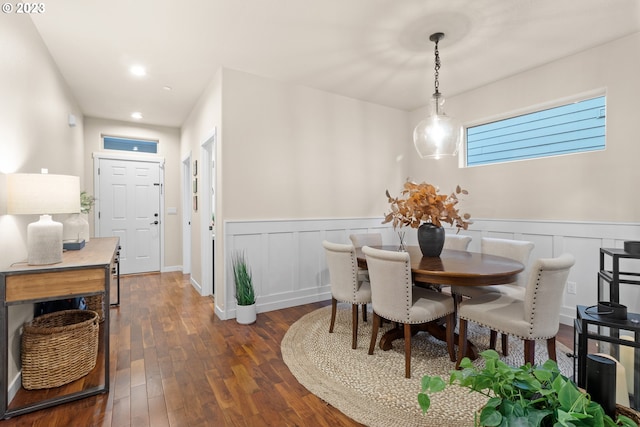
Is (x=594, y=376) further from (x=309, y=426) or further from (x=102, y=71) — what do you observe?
(x=102, y=71)

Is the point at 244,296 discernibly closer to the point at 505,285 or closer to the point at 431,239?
the point at 431,239

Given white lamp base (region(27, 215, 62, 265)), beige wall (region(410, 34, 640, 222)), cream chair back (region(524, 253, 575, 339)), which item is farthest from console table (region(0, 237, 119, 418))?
beige wall (region(410, 34, 640, 222))

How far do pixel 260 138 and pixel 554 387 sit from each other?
3.29 meters

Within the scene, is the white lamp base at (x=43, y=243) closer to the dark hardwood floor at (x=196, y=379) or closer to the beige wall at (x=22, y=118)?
the beige wall at (x=22, y=118)

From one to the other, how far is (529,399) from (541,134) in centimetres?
354

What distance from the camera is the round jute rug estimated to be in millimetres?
1753

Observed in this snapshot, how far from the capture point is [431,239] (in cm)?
266

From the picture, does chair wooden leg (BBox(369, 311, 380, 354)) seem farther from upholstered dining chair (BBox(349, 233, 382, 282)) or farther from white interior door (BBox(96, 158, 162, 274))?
white interior door (BBox(96, 158, 162, 274))

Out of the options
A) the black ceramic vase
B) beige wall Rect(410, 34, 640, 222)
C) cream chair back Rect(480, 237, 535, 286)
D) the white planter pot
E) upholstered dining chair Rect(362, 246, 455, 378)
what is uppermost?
beige wall Rect(410, 34, 640, 222)

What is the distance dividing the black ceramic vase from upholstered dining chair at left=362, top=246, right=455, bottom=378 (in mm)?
440

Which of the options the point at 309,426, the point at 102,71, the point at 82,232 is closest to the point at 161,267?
the point at 82,232

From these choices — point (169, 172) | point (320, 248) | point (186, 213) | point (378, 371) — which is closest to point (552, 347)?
point (378, 371)

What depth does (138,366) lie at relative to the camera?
2334 mm

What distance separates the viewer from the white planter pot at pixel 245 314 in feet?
10.3
